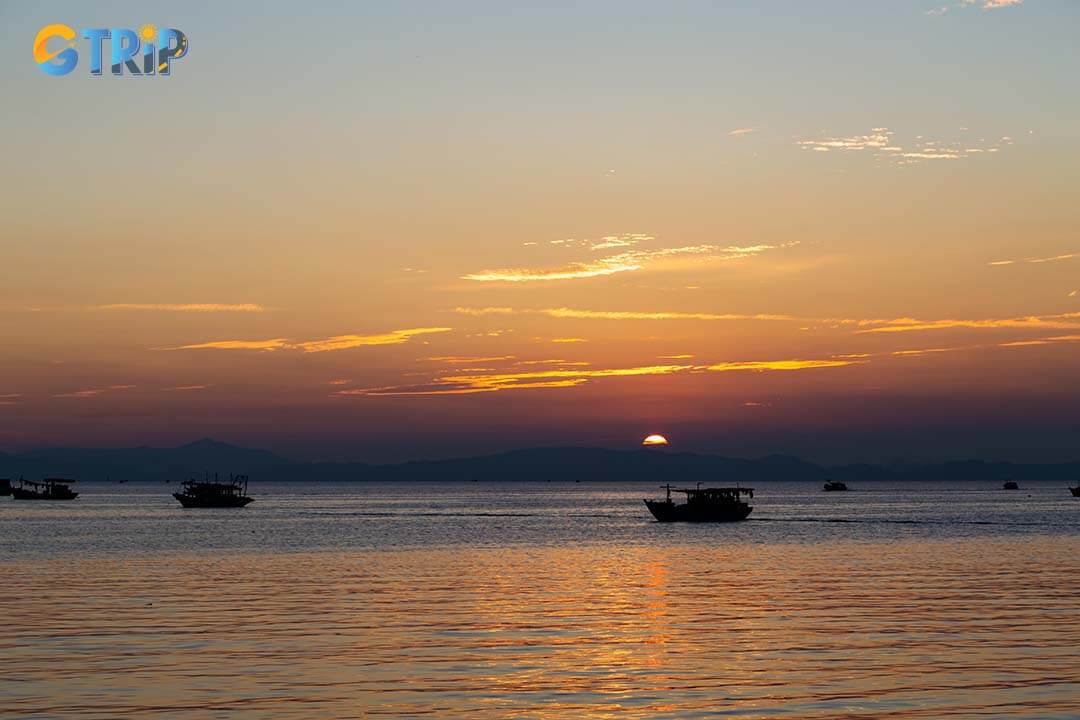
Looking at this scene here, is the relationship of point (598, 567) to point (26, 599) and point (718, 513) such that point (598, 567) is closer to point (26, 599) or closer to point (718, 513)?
point (26, 599)

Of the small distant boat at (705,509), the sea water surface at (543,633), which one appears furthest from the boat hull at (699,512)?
the sea water surface at (543,633)

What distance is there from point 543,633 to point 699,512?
102 m

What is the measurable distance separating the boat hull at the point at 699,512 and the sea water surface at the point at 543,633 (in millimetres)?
50381

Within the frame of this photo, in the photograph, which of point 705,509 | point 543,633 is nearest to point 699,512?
point 705,509

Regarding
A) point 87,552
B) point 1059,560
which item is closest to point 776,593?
point 1059,560

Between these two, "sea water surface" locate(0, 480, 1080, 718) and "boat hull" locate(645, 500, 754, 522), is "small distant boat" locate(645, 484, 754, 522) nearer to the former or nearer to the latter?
"boat hull" locate(645, 500, 754, 522)

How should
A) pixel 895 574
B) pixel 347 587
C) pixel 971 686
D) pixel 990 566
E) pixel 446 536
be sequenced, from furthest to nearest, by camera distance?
1. pixel 446 536
2. pixel 990 566
3. pixel 895 574
4. pixel 347 587
5. pixel 971 686

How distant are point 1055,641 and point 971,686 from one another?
30.6 feet

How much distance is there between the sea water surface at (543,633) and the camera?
32188 mm

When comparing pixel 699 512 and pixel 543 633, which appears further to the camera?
pixel 699 512

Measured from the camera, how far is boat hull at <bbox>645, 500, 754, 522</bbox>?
144m

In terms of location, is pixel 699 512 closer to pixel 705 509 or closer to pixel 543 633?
pixel 705 509

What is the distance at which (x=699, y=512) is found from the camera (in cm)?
14500

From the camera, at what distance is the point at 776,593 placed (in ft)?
194
